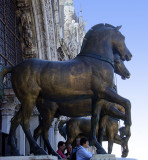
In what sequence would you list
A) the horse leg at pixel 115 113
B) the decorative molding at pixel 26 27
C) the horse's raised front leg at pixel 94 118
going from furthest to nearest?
the decorative molding at pixel 26 27 < the horse leg at pixel 115 113 < the horse's raised front leg at pixel 94 118

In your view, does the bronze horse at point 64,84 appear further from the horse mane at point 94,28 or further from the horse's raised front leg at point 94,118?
the horse mane at point 94,28

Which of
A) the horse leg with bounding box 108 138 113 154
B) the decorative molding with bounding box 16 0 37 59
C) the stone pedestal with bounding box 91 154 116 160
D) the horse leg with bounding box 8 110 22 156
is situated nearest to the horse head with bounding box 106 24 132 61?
the stone pedestal with bounding box 91 154 116 160

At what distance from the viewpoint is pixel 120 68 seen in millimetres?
7082

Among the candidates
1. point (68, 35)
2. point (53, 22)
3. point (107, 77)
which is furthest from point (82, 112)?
point (68, 35)

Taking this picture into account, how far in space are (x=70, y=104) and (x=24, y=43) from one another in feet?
27.9

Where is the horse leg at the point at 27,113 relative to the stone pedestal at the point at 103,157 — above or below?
above

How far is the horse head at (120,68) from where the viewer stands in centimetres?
698

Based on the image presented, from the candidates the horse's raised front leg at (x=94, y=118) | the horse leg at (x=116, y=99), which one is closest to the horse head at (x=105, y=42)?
the horse leg at (x=116, y=99)

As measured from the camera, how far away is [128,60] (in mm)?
6961

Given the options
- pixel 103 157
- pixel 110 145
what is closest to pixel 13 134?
pixel 103 157

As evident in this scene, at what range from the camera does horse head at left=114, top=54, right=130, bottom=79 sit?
6.98 meters

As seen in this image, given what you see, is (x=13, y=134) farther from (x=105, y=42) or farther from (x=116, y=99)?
(x=105, y=42)

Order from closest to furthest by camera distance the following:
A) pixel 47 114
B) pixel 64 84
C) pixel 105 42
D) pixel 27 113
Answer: pixel 27 113, pixel 64 84, pixel 47 114, pixel 105 42

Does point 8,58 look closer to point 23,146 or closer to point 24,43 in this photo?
point 24,43
